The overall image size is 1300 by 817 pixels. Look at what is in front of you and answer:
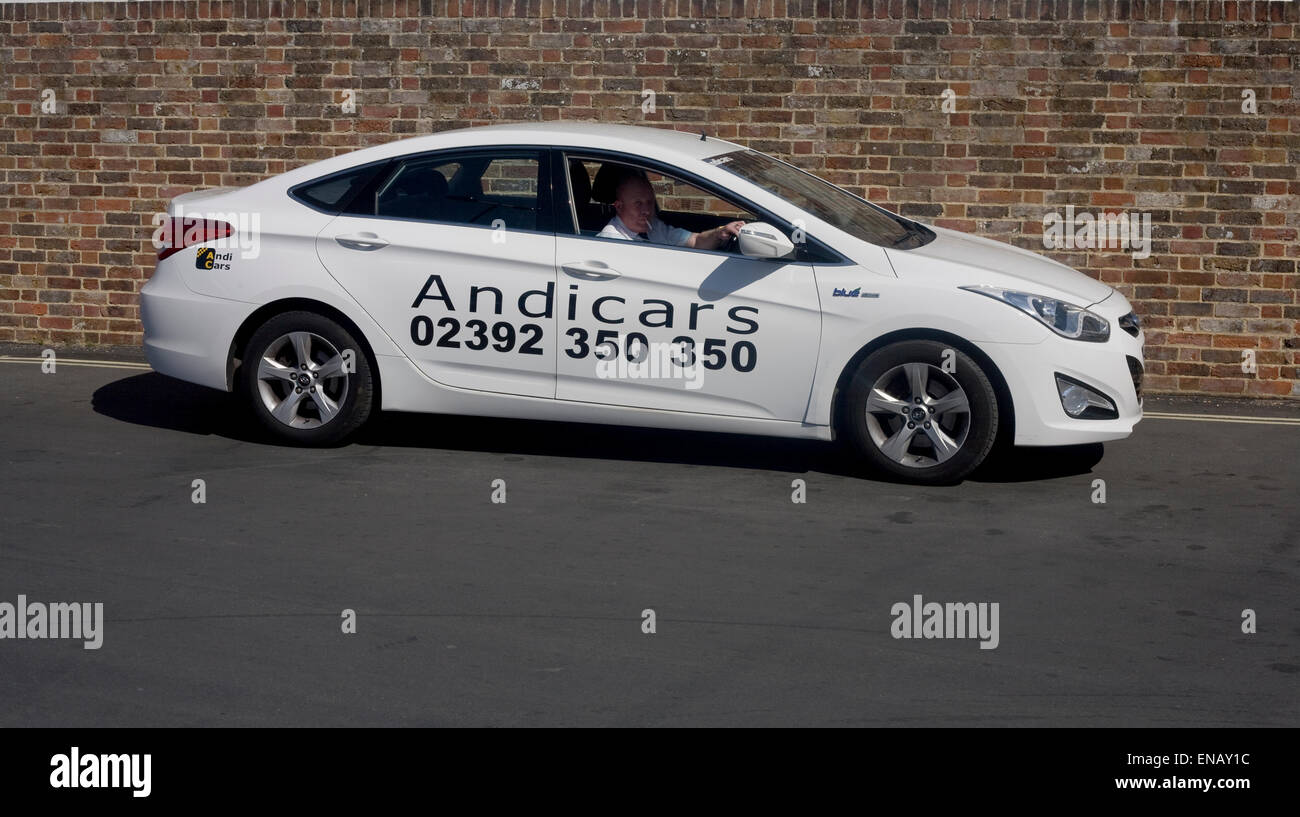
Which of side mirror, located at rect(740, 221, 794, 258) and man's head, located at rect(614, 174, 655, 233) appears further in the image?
man's head, located at rect(614, 174, 655, 233)

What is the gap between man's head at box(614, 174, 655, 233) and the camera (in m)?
8.23

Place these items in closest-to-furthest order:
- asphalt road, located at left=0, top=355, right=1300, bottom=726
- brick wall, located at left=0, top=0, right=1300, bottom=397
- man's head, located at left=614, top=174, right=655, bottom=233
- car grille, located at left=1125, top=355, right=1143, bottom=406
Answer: asphalt road, located at left=0, top=355, right=1300, bottom=726 < car grille, located at left=1125, top=355, right=1143, bottom=406 < man's head, located at left=614, top=174, right=655, bottom=233 < brick wall, located at left=0, top=0, right=1300, bottom=397

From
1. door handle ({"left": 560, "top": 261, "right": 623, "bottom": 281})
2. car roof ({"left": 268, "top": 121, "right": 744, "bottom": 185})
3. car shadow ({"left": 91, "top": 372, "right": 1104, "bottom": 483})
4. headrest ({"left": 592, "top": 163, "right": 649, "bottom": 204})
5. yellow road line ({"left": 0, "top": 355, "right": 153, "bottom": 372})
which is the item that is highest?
car roof ({"left": 268, "top": 121, "right": 744, "bottom": 185})

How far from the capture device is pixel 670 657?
5.41 meters

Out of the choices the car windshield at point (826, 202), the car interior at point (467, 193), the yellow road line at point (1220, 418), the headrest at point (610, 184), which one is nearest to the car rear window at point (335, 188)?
the car interior at point (467, 193)

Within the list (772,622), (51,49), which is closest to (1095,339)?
(772,622)

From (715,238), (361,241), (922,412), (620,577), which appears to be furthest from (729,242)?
(620,577)

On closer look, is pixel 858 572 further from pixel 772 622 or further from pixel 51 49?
pixel 51 49

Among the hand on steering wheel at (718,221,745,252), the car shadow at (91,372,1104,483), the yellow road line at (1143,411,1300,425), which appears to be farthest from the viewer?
the yellow road line at (1143,411,1300,425)

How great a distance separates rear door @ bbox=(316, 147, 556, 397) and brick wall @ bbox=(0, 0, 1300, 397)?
3026 mm

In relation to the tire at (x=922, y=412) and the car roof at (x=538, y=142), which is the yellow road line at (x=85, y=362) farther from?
the tire at (x=922, y=412)

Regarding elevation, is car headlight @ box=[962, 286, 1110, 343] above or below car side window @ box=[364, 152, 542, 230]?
below

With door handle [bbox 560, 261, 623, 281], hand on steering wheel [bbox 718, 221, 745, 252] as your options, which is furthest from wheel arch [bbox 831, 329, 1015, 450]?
door handle [bbox 560, 261, 623, 281]

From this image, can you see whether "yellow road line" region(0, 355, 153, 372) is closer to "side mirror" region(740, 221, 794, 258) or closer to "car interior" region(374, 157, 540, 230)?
"car interior" region(374, 157, 540, 230)
